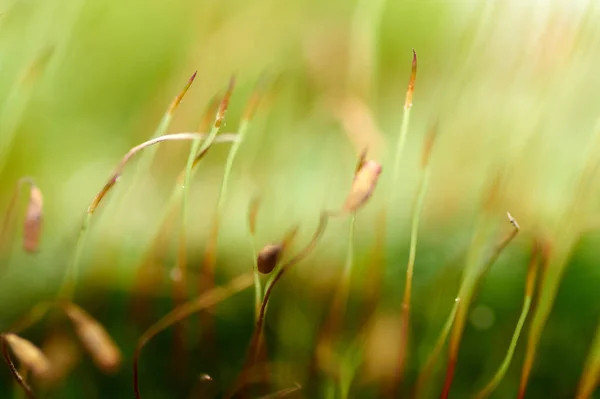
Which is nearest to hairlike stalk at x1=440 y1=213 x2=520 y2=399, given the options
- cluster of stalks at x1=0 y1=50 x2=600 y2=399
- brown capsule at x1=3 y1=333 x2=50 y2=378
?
cluster of stalks at x1=0 y1=50 x2=600 y2=399

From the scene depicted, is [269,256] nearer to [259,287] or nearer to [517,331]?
[259,287]

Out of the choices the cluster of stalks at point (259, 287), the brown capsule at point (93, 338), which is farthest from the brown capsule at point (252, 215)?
the brown capsule at point (93, 338)

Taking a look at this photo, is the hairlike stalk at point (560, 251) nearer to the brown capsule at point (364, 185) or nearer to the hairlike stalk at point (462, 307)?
the hairlike stalk at point (462, 307)

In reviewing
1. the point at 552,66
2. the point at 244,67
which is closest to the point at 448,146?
the point at 552,66

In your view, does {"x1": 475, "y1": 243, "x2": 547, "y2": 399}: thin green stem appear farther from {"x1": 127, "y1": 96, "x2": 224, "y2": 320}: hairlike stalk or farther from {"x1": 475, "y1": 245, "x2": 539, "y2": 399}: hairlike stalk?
{"x1": 127, "y1": 96, "x2": 224, "y2": 320}: hairlike stalk

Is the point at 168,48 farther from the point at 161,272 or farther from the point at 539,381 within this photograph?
the point at 539,381

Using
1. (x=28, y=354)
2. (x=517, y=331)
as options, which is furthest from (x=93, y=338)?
(x=517, y=331)
